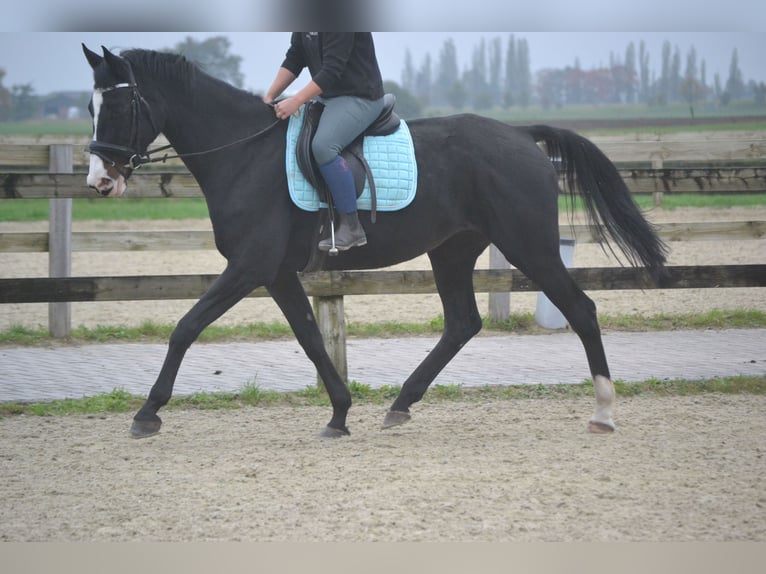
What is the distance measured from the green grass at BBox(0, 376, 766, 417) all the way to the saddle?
183cm

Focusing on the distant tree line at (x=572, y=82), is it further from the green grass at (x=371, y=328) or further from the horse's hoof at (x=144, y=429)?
the horse's hoof at (x=144, y=429)

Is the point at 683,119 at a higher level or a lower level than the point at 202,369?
higher

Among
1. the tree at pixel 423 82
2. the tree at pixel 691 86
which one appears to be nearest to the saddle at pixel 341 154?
the tree at pixel 691 86

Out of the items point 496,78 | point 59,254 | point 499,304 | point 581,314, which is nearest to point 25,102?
point 59,254

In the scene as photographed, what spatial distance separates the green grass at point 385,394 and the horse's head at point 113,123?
193 cm

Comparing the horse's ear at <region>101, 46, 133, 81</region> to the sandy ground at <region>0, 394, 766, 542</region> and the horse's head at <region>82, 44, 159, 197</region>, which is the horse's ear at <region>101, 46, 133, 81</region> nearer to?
the horse's head at <region>82, 44, 159, 197</region>

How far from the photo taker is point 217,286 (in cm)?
514

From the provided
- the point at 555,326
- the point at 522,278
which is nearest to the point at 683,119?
the point at 555,326

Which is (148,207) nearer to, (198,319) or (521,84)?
(198,319)

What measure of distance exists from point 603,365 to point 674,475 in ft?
4.16

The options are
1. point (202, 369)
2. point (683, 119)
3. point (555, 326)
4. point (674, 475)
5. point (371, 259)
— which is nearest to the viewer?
point (674, 475)

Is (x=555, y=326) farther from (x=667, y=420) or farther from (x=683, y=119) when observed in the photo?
(x=683, y=119)

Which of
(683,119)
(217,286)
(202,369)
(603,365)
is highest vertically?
(683,119)

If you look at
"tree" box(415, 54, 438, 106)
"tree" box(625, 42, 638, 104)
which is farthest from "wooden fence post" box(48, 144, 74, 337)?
"tree" box(415, 54, 438, 106)
